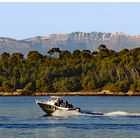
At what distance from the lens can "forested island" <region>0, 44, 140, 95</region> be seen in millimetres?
154375

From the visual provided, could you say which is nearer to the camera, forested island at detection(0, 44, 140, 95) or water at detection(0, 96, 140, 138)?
water at detection(0, 96, 140, 138)

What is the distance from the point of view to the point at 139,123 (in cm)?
5484

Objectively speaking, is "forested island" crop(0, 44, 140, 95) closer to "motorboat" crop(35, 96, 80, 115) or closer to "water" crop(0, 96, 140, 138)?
"motorboat" crop(35, 96, 80, 115)

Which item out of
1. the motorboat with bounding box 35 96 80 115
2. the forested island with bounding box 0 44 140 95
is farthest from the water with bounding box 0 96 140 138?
the forested island with bounding box 0 44 140 95

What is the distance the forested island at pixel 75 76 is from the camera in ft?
506

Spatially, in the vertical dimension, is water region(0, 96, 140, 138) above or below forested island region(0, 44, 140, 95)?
below

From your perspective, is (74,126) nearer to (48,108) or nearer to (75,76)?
(48,108)

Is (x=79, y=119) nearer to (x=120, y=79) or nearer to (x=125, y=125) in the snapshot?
(x=125, y=125)

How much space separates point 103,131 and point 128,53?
407 ft

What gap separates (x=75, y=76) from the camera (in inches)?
6176

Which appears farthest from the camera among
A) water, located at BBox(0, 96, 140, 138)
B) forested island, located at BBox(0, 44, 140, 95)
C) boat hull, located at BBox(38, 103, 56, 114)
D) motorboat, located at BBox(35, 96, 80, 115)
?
forested island, located at BBox(0, 44, 140, 95)

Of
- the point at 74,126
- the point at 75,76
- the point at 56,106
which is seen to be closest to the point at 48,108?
the point at 56,106

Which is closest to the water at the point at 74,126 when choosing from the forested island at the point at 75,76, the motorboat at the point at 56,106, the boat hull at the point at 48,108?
the motorboat at the point at 56,106

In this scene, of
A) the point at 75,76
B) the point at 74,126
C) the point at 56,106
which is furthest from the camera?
the point at 75,76
